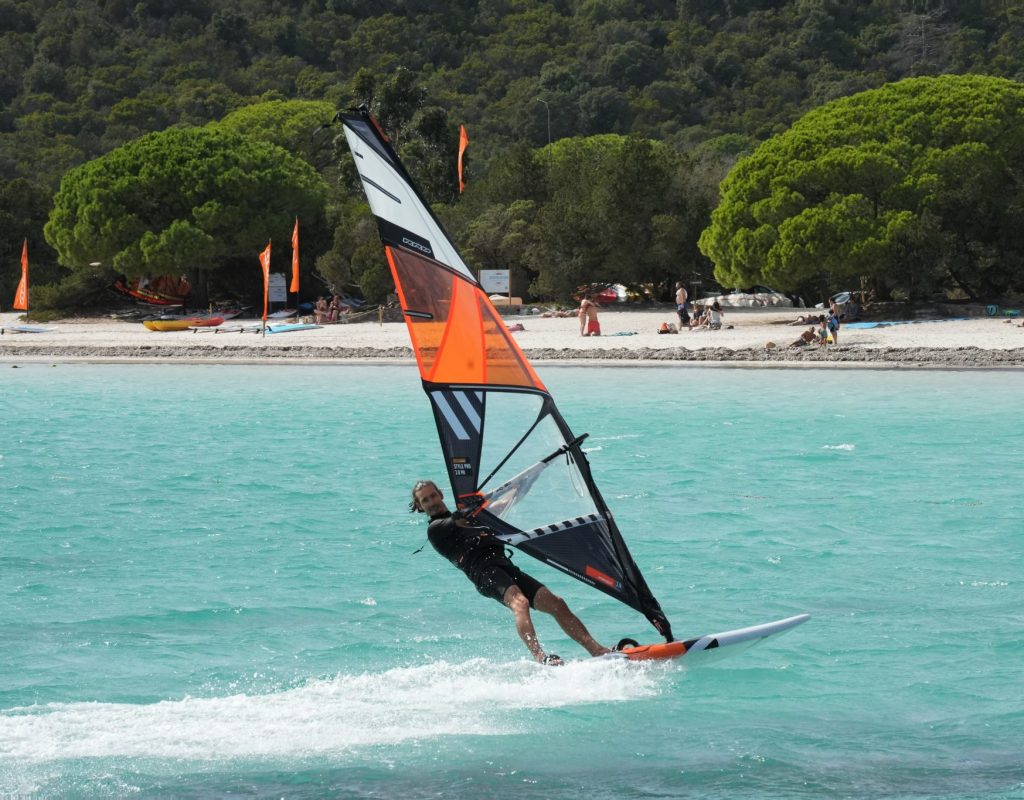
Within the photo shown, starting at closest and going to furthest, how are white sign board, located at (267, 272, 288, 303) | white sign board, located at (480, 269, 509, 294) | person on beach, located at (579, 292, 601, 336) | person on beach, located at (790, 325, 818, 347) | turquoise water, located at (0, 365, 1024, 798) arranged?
turquoise water, located at (0, 365, 1024, 798)
person on beach, located at (790, 325, 818, 347)
person on beach, located at (579, 292, 601, 336)
white sign board, located at (480, 269, 509, 294)
white sign board, located at (267, 272, 288, 303)

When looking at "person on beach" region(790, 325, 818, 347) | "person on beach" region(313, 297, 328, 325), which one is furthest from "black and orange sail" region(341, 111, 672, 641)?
"person on beach" region(313, 297, 328, 325)

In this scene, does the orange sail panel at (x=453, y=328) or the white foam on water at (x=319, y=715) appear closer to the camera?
the white foam on water at (x=319, y=715)

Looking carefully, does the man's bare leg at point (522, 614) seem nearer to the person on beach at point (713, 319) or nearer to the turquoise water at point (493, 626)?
the turquoise water at point (493, 626)

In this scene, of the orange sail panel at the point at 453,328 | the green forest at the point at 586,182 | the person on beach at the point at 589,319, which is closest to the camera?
the orange sail panel at the point at 453,328

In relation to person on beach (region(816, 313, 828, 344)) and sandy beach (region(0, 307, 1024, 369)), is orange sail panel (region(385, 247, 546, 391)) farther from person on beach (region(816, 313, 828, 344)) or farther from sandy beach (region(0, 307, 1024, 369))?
person on beach (region(816, 313, 828, 344))

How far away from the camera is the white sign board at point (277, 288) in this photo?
43531 mm

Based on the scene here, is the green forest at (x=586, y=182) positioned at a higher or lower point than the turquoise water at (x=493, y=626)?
higher

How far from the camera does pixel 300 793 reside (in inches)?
273

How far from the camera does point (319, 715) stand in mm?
7953

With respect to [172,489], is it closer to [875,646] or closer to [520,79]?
[875,646]

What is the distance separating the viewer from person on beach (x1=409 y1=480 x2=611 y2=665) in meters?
7.89

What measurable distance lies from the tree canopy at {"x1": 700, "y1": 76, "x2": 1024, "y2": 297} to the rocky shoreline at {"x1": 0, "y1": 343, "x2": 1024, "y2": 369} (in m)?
6.72

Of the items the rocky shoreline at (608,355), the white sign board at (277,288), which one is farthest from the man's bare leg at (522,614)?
the white sign board at (277,288)

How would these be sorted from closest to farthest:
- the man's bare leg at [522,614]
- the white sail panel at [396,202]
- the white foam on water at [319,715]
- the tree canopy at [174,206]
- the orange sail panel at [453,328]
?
1. the white foam on water at [319,715]
2. the man's bare leg at [522,614]
3. the white sail panel at [396,202]
4. the orange sail panel at [453,328]
5. the tree canopy at [174,206]
